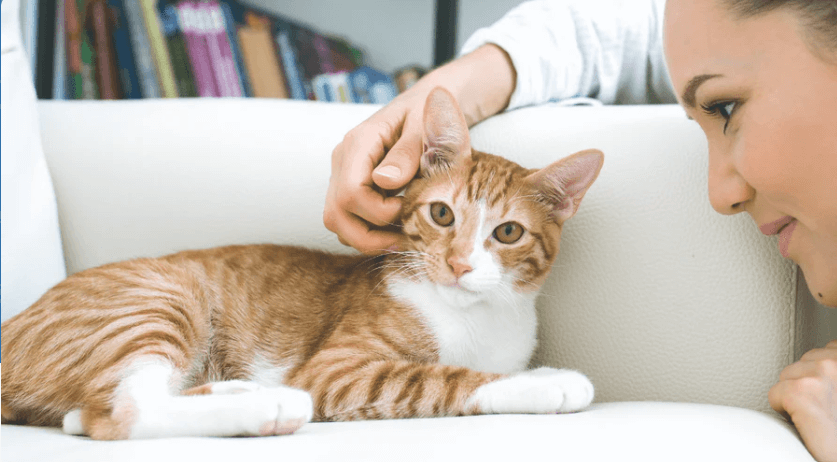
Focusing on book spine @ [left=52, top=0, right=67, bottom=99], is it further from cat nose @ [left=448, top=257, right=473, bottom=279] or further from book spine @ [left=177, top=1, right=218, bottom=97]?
cat nose @ [left=448, top=257, right=473, bottom=279]

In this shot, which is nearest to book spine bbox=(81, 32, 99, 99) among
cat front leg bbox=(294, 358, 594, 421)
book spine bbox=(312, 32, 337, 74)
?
book spine bbox=(312, 32, 337, 74)

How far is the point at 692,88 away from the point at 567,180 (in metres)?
0.36

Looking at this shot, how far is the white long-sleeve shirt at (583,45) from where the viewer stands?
1.63m

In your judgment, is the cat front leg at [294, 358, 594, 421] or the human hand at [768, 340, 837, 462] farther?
the cat front leg at [294, 358, 594, 421]

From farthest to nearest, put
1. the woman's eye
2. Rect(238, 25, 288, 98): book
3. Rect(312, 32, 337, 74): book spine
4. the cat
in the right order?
Rect(312, 32, 337, 74): book spine → Rect(238, 25, 288, 98): book → the cat → the woman's eye

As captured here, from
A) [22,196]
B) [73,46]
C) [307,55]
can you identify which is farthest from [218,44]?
[22,196]

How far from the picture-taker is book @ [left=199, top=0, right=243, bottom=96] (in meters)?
2.76

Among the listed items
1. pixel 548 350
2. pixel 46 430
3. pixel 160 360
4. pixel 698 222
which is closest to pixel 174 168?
pixel 160 360

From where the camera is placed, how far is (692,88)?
1025mm

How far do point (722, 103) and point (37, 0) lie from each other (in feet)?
8.81

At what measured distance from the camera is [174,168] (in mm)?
1598

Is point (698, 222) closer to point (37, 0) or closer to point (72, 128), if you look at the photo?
point (72, 128)

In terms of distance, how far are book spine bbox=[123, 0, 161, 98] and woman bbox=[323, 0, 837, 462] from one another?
1669 mm

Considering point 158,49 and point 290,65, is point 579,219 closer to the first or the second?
point 290,65
